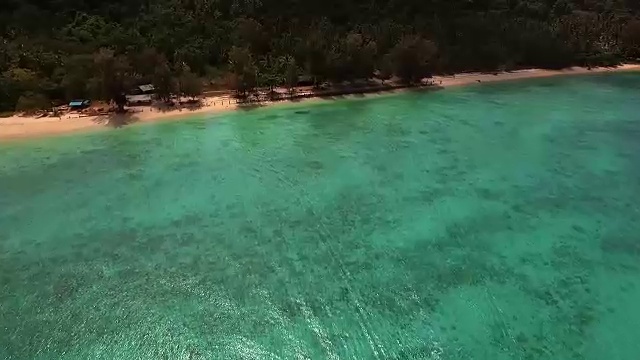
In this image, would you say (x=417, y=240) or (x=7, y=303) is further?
(x=417, y=240)

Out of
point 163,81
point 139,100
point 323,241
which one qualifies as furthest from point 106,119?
point 323,241

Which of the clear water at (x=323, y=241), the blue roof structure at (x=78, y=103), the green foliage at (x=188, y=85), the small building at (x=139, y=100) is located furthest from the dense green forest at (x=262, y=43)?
the clear water at (x=323, y=241)

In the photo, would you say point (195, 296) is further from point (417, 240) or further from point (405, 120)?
point (405, 120)

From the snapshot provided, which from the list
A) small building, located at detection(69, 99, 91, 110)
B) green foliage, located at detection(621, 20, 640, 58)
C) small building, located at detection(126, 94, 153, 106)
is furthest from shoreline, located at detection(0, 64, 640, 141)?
green foliage, located at detection(621, 20, 640, 58)

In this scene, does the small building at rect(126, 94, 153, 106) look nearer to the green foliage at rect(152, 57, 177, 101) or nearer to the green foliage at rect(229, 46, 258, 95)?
the green foliage at rect(152, 57, 177, 101)

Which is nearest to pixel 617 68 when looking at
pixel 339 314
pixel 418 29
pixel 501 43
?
pixel 501 43

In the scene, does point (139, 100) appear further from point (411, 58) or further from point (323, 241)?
point (323, 241)
